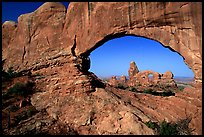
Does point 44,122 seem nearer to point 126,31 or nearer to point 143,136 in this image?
point 143,136

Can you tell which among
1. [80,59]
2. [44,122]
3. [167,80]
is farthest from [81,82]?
[167,80]

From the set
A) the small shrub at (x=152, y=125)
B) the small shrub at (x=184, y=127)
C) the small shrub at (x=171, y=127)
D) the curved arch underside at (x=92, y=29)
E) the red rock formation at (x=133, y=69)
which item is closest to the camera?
the small shrub at (x=171, y=127)

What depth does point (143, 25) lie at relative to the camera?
18078 mm

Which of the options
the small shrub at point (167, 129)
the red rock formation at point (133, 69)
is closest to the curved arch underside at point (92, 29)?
the small shrub at point (167, 129)

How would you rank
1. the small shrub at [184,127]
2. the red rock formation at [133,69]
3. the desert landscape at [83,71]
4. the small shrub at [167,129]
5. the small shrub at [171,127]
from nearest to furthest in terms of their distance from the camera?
1. the small shrub at [167,129]
2. the small shrub at [171,127]
3. the small shrub at [184,127]
4. the desert landscape at [83,71]
5. the red rock formation at [133,69]

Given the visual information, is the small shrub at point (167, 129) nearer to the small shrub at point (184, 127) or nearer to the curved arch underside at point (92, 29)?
the small shrub at point (184, 127)

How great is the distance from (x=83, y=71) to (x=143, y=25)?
279 inches

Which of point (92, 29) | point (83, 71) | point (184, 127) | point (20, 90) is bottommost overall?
point (184, 127)

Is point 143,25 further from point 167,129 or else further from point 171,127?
point 167,129

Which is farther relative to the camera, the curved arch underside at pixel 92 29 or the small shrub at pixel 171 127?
the curved arch underside at pixel 92 29

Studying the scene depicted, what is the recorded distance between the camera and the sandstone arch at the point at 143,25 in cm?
1605

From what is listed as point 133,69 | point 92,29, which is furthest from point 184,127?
point 133,69

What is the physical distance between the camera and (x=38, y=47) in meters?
21.7

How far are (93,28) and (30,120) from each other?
977 cm
